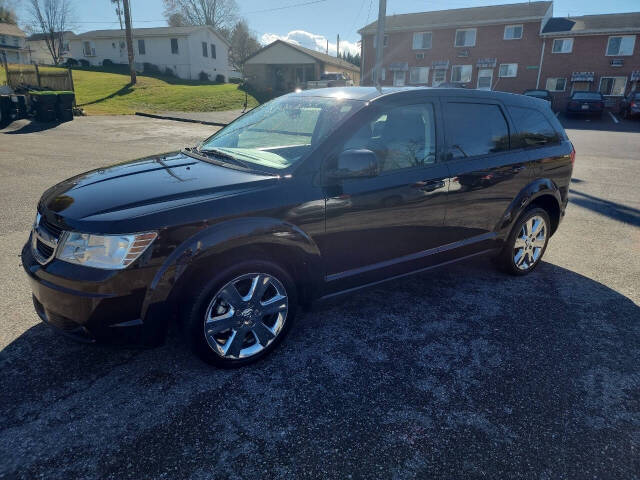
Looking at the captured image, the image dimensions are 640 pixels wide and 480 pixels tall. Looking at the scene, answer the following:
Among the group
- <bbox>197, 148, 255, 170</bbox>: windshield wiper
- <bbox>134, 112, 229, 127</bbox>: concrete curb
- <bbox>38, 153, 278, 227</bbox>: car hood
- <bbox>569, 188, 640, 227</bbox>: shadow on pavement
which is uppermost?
<bbox>197, 148, 255, 170</bbox>: windshield wiper

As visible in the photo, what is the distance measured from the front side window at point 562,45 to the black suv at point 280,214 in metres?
37.1

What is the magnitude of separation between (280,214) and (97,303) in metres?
1.17

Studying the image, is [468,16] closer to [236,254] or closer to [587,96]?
[587,96]

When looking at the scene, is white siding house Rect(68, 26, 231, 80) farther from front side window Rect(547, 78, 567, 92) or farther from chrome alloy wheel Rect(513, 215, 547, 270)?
chrome alloy wheel Rect(513, 215, 547, 270)

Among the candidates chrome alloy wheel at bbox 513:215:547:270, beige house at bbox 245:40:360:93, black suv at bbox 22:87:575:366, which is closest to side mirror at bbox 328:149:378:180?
black suv at bbox 22:87:575:366

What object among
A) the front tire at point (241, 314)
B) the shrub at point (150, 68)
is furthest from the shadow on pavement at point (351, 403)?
the shrub at point (150, 68)

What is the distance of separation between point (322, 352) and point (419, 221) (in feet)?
4.21

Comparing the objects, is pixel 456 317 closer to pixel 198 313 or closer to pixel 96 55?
pixel 198 313

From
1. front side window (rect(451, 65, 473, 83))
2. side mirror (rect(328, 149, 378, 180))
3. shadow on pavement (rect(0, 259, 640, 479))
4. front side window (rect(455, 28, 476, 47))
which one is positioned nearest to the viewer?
shadow on pavement (rect(0, 259, 640, 479))

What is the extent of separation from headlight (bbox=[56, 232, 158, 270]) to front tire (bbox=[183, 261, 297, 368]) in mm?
436

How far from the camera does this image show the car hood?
2.49 metres

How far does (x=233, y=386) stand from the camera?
8.96 feet

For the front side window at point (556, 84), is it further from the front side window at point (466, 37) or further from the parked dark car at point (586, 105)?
the parked dark car at point (586, 105)

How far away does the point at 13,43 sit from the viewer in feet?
200
